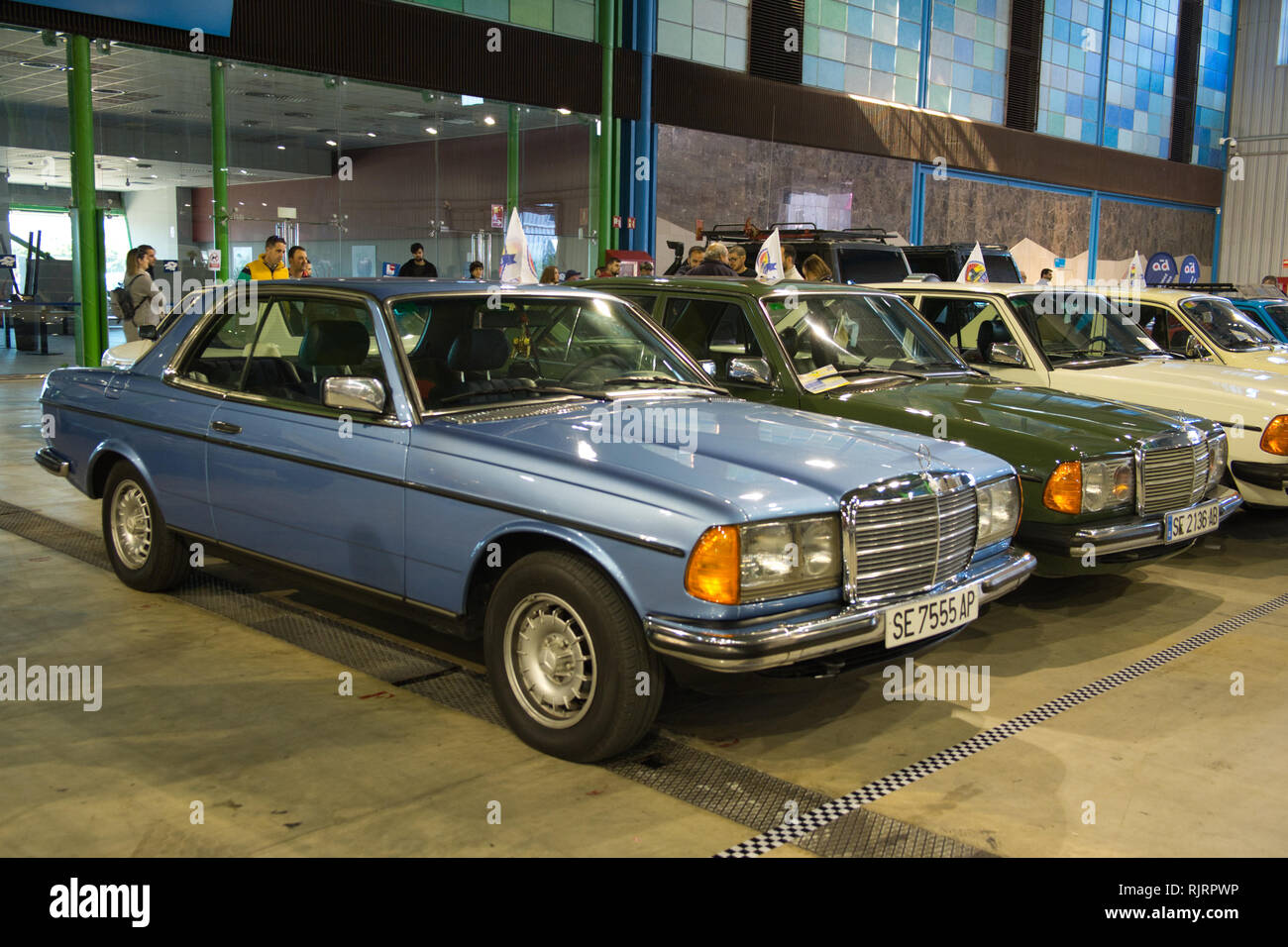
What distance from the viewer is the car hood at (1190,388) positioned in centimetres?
669

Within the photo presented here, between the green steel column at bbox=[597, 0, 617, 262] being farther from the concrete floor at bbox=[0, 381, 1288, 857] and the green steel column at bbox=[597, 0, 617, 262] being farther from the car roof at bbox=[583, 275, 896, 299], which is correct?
the concrete floor at bbox=[0, 381, 1288, 857]

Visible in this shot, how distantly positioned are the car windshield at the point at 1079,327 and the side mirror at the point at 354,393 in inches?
183

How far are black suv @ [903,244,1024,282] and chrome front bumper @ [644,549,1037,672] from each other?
1069 cm

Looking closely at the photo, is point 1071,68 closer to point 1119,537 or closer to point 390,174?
point 390,174

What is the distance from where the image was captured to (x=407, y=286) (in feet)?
14.5

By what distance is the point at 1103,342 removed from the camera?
24.9 feet

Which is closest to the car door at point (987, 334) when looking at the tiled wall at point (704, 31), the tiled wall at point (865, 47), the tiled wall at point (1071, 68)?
the tiled wall at point (704, 31)

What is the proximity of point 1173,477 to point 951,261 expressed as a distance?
8.64 metres

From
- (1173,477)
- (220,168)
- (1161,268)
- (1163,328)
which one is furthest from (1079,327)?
(1161,268)

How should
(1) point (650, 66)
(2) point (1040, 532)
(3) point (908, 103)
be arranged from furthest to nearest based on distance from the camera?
(3) point (908, 103)
(1) point (650, 66)
(2) point (1040, 532)

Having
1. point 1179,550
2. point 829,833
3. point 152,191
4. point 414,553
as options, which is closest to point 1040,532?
point 1179,550
